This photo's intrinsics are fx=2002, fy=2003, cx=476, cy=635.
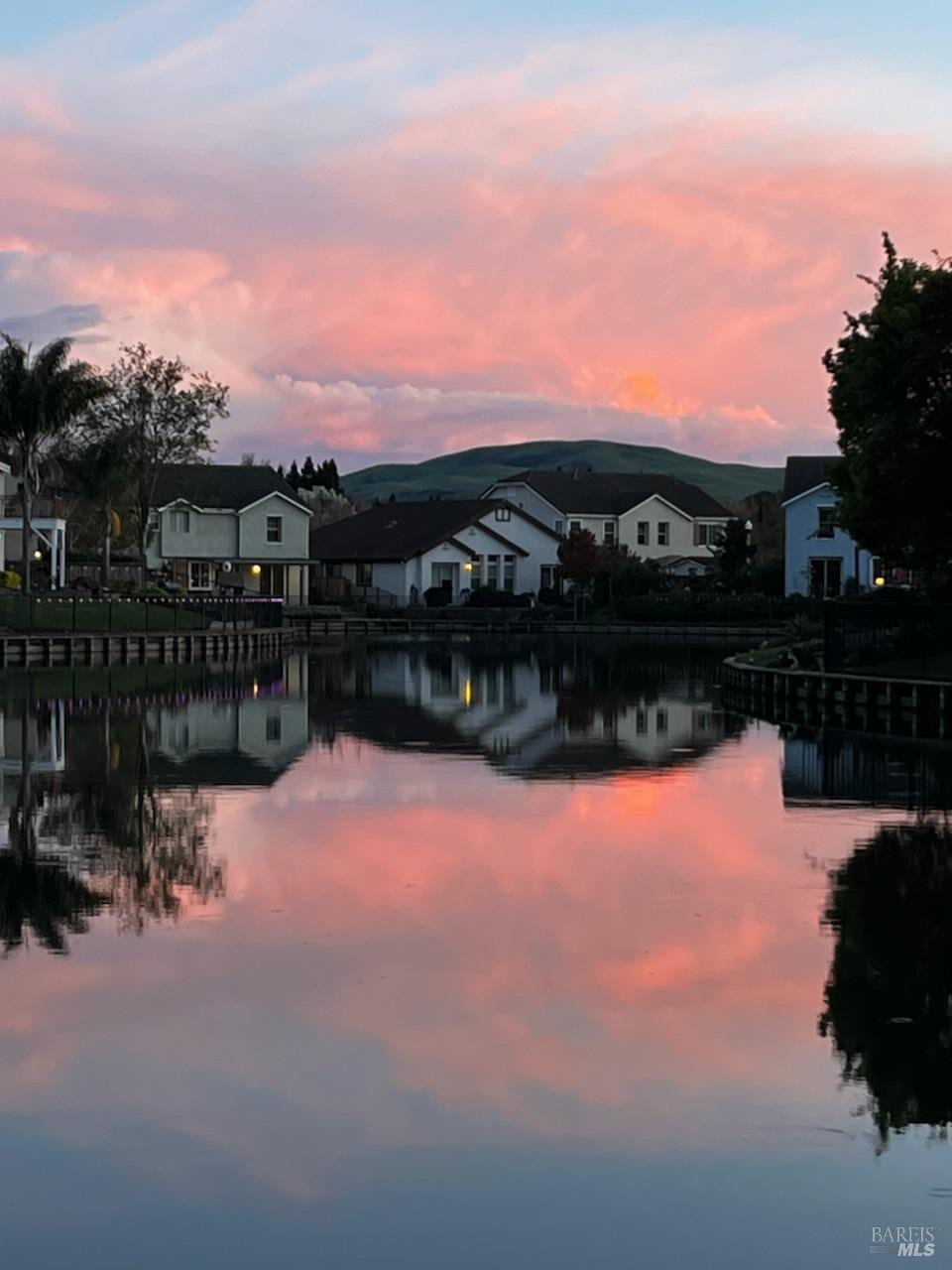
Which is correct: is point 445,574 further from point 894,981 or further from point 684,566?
point 894,981

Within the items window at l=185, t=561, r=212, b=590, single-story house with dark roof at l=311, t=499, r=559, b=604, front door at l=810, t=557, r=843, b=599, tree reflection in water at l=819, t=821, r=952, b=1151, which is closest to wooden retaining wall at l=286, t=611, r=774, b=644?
front door at l=810, t=557, r=843, b=599

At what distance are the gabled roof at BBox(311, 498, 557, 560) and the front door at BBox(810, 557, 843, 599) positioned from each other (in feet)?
80.4

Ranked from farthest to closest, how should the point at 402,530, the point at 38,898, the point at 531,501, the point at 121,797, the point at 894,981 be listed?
the point at 531,501, the point at 402,530, the point at 121,797, the point at 38,898, the point at 894,981

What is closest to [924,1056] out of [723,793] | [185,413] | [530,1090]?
[530,1090]

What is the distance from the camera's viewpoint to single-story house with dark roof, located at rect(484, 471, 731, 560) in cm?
13338

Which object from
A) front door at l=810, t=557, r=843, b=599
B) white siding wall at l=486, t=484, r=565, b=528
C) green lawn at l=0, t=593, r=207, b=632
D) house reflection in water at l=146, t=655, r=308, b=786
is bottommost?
house reflection in water at l=146, t=655, r=308, b=786

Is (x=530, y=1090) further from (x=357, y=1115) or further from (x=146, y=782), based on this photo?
(x=146, y=782)

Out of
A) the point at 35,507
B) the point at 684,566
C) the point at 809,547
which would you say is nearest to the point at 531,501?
the point at 684,566

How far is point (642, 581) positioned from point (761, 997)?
322ft

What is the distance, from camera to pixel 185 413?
10662cm

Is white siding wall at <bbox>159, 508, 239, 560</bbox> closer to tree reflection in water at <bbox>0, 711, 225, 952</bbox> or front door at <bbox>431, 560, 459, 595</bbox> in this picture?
front door at <bbox>431, 560, 459, 595</bbox>

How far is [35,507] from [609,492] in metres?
63.0

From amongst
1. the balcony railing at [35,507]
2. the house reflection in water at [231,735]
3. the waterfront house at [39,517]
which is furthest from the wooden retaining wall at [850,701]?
the balcony railing at [35,507]

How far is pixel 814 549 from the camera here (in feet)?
344
